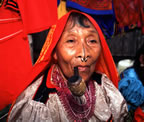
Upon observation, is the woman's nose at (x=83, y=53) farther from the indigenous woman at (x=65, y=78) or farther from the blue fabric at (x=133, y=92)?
the blue fabric at (x=133, y=92)

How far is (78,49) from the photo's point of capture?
0.84 m

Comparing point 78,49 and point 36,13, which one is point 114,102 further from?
point 36,13

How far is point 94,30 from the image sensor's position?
90cm

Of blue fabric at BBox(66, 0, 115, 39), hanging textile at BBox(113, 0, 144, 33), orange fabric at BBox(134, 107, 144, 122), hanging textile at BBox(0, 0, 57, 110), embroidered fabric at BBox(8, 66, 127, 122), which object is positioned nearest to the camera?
embroidered fabric at BBox(8, 66, 127, 122)

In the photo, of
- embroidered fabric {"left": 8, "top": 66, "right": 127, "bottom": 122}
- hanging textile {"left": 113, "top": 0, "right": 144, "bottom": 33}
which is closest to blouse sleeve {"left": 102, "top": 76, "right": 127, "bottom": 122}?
embroidered fabric {"left": 8, "top": 66, "right": 127, "bottom": 122}

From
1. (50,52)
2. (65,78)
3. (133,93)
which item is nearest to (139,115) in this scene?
(133,93)

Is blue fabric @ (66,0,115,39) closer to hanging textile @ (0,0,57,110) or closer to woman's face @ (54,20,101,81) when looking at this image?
hanging textile @ (0,0,57,110)

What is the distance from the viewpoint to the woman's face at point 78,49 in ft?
2.73

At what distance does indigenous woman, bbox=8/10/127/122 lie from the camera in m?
0.80

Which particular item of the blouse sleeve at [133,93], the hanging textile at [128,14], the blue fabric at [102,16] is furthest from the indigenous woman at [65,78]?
the hanging textile at [128,14]

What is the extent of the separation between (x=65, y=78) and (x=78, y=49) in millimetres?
214

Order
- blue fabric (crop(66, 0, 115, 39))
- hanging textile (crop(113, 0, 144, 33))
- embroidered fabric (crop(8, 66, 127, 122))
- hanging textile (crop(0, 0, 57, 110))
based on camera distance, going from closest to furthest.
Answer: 1. embroidered fabric (crop(8, 66, 127, 122))
2. hanging textile (crop(0, 0, 57, 110))
3. blue fabric (crop(66, 0, 115, 39))
4. hanging textile (crop(113, 0, 144, 33))

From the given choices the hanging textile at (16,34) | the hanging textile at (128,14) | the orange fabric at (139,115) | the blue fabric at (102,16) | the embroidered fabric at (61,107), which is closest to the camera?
the embroidered fabric at (61,107)

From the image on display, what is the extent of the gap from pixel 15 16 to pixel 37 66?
40 cm
